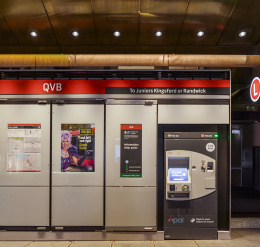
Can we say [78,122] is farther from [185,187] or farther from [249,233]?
[249,233]

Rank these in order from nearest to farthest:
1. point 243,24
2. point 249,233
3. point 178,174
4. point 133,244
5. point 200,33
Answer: point 133,244 < point 243,24 < point 178,174 < point 200,33 < point 249,233

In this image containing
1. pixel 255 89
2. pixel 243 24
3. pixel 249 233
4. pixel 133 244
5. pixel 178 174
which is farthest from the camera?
pixel 255 89

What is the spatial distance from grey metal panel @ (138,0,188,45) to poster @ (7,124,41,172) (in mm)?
2823

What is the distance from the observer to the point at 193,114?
560cm

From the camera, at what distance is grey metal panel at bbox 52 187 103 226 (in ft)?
18.0

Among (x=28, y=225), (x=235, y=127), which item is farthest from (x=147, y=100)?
(x=235, y=127)

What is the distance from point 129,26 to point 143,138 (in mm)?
2186

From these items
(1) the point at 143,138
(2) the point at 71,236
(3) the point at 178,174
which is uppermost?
(1) the point at 143,138

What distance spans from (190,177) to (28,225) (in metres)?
3.28

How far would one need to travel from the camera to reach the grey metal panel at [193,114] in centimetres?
559

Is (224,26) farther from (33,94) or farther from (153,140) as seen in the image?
(33,94)

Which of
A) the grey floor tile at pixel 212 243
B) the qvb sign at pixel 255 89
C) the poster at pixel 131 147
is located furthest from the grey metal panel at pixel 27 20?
the grey floor tile at pixel 212 243

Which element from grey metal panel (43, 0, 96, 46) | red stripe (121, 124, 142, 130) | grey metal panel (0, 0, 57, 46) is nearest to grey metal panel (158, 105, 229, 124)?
red stripe (121, 124, 142, 130)

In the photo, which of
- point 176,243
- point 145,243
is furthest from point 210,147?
point 145,243
